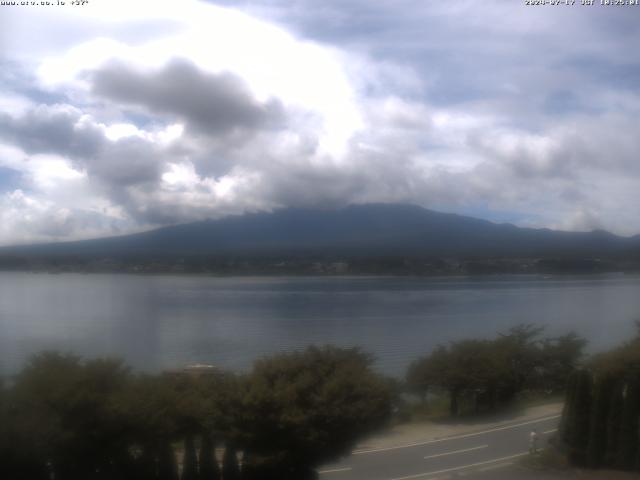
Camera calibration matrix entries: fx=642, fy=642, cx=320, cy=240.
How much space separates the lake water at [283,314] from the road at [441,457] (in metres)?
4.44

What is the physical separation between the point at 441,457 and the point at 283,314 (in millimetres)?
21833

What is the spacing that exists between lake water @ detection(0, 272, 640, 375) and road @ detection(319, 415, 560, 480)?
4.44 metres

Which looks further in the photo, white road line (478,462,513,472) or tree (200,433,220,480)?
white road line (478,462,513,472)

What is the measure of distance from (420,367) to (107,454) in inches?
385

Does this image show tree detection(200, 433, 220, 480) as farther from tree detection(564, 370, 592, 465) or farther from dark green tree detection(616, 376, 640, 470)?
dark green tree detection(616, 376, 640, 470)

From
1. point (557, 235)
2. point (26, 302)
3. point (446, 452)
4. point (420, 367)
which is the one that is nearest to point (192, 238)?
point (26, 302)

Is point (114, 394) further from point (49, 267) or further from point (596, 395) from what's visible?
point (49, 267)

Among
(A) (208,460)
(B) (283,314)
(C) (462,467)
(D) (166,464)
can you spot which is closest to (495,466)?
(C) (462,467)

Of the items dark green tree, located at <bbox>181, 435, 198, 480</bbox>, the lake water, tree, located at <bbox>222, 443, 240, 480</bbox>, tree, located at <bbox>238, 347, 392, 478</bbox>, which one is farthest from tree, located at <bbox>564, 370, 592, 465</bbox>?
dark green tree, located at <bbox>181, 435, 198, 480</bbox>

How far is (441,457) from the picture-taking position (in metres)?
11.8

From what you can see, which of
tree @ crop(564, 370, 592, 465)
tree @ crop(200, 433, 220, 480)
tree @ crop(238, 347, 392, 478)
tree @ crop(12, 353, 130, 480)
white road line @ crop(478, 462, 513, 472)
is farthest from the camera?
tree @ crop(564, 370, 592, 465)

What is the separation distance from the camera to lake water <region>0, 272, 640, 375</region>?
66.7ft

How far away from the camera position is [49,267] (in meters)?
26.2

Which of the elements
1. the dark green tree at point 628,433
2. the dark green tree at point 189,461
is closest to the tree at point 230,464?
the dark green tree at point 189,461
